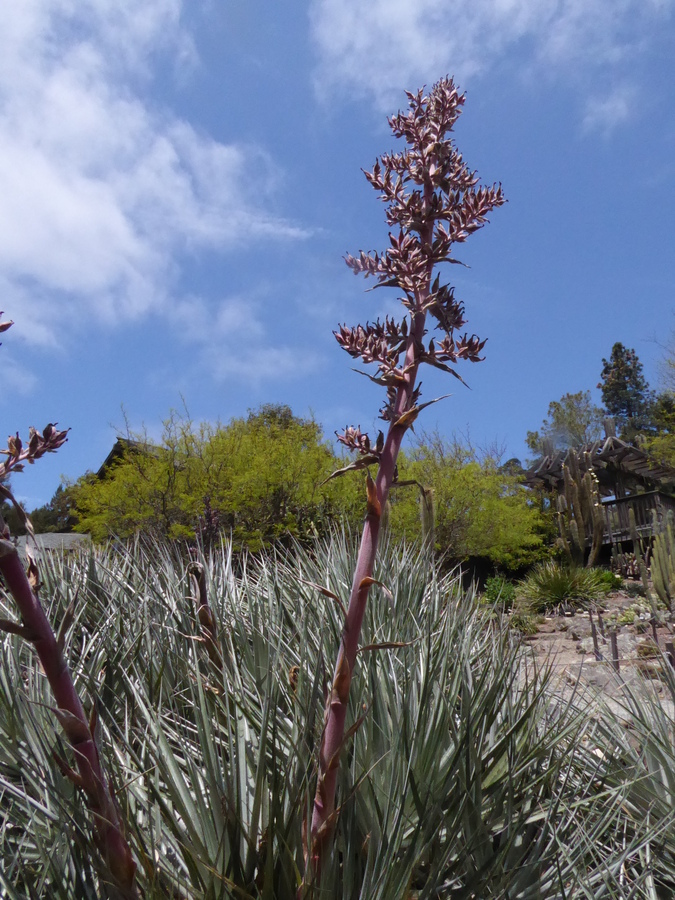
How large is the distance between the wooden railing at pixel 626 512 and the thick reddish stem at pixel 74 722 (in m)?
26.9

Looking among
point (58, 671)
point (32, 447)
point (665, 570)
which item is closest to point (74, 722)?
point (58, 671)

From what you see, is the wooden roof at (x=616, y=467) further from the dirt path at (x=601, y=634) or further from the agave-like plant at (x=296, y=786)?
the agave-like plant at (x=296, y=786)

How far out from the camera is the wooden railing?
26.5 metres

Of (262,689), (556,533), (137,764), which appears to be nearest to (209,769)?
(137,764)

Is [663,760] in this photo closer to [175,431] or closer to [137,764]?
[137,764]

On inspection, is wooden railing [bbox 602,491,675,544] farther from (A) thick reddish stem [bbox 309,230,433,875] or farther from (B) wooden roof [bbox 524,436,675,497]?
(A) thick reddish stem [bbox 309,230,433,875]

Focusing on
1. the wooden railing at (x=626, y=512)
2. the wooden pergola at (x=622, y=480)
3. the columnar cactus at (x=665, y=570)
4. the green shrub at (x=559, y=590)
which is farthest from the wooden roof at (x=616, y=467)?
the columnar cactus at (x=665, y=570)

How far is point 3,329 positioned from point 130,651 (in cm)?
189

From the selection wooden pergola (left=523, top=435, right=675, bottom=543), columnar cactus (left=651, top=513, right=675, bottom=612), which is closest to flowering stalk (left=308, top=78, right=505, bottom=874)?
columnar cactus (left=651, top=513, right=675, bottom=612)

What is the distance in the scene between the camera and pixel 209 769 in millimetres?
1767

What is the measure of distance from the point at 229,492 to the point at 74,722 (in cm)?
2007

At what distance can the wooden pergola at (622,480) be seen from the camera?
27.1 m

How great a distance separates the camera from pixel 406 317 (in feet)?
6.67

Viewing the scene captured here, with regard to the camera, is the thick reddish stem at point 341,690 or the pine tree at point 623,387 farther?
the pine tree at point 623,387
